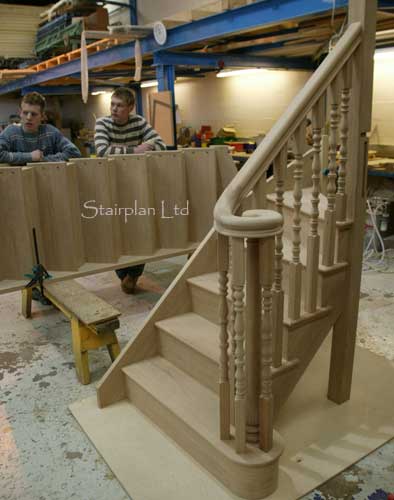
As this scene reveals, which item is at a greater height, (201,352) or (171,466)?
(201,352)

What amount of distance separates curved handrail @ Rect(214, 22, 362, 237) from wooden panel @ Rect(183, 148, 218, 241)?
1.53 meters

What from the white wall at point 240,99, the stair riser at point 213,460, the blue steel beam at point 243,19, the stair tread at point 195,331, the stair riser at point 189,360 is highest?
A: the blue steel beam at point 243,19

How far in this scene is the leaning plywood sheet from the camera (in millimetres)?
2801

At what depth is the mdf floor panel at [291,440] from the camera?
6.64 feet

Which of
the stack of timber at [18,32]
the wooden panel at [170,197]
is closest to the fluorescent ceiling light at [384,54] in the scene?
the wooden panel at [170,197]

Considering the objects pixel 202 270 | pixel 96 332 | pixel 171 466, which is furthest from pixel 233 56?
pixel 171 466

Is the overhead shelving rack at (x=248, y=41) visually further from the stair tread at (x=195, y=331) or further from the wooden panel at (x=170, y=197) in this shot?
the stair tread at (x=195, y=331)

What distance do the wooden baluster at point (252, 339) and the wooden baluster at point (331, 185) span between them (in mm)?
586

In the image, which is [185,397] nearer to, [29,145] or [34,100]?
[29,145]

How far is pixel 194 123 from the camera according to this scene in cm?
1003

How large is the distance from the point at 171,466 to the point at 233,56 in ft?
18.6

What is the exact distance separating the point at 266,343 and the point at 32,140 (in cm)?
265

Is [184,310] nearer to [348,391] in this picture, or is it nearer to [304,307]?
[304,307]

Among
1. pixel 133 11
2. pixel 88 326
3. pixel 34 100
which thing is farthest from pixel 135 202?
pixel 133 11
